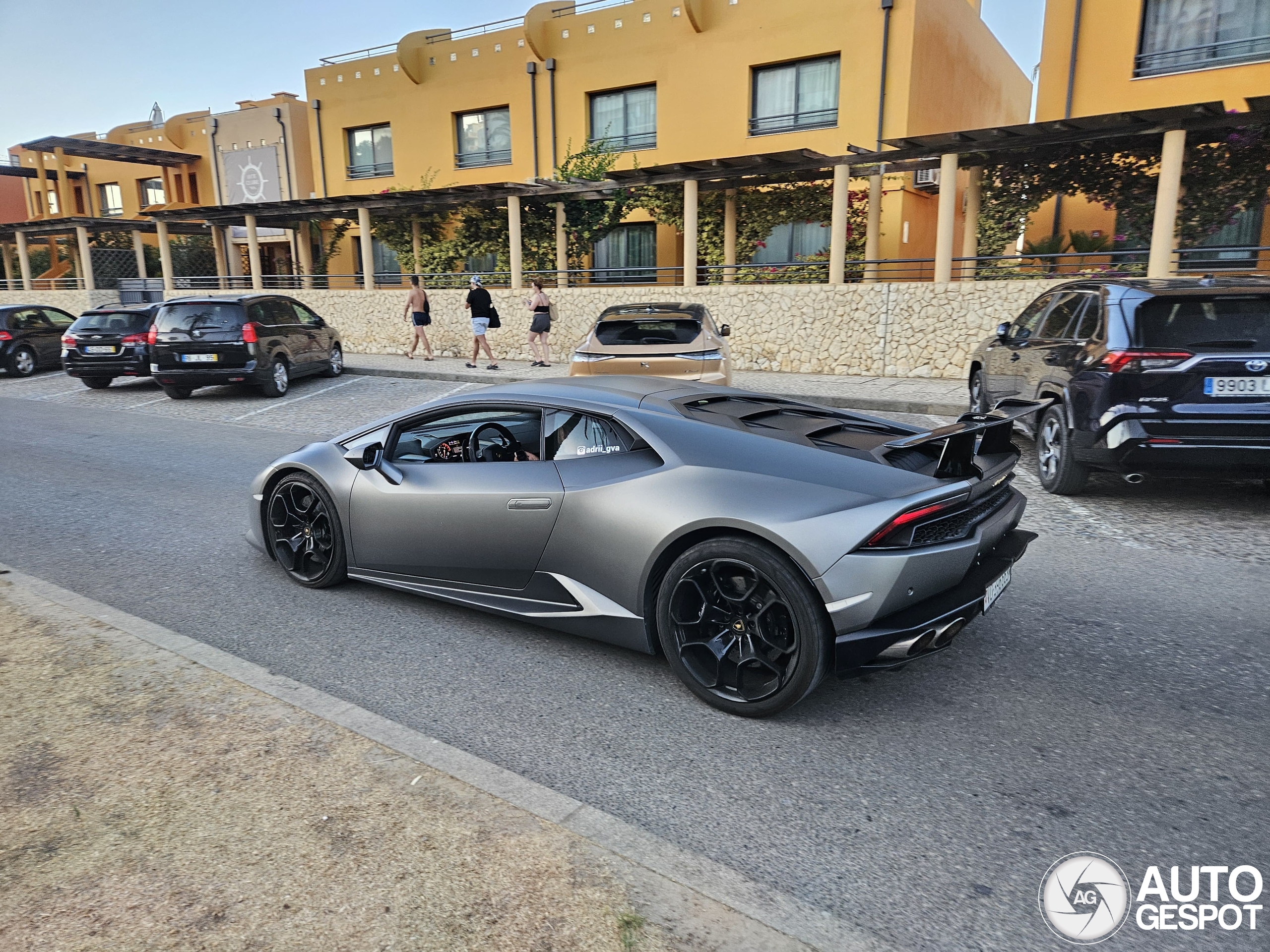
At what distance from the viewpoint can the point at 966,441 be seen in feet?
11.7

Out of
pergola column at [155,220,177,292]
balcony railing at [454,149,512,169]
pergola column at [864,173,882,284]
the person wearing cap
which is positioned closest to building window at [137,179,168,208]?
pergola column at [155,220,177,292]

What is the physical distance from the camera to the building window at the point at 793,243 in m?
19.9

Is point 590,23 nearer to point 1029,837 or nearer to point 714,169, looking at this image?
point 714,169

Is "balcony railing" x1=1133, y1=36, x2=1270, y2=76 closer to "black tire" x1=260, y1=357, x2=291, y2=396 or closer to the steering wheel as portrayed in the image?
"black tire" x1=260, y1=357, x2=291, y2=396

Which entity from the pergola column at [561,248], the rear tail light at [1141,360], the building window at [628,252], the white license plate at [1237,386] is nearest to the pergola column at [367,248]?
the pergola column at [561,248]

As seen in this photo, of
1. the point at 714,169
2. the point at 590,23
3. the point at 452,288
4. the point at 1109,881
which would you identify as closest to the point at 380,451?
the point at 1109,881

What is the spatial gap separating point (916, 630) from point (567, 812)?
1.45 metres

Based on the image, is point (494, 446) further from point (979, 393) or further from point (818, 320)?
point (818, 320)

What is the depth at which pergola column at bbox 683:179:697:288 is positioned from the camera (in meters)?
16.9

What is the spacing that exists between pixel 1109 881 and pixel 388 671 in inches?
116

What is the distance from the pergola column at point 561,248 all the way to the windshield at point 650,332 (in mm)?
9858

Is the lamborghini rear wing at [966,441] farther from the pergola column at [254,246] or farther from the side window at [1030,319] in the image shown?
the pergola column at [254,246]

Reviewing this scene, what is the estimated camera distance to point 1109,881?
254 centimetres

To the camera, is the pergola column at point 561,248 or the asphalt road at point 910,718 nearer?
the asphalt road at point 910,718
